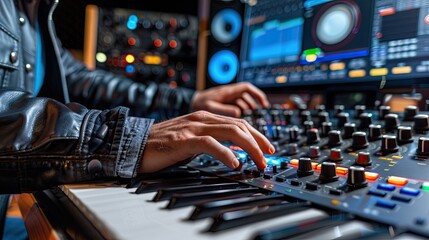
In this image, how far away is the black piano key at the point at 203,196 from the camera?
1.25ft

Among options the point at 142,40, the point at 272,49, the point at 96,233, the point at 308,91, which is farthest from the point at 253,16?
the point at 96,233

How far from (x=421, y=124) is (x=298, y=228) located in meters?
0.43

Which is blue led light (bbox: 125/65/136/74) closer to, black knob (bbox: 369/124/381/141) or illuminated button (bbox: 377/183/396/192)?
black knob (bbox: 369/124/381/141)

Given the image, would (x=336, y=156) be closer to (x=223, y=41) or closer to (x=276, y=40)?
(x=276, y=40)

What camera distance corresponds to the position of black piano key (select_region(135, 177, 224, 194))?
1.48 ft

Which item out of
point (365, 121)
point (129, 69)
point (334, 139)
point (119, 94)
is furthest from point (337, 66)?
point (129, 69)

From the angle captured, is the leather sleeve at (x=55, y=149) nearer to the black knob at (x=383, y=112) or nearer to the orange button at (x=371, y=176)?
the orange button at (x=371, y=176)

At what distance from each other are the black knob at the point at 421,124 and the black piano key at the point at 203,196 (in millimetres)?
353

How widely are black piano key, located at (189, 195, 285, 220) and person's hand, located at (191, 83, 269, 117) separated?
27.0 inches

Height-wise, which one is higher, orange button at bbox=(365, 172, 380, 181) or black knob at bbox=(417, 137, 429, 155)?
black knob at bbox=(417, 137, 429, 155)

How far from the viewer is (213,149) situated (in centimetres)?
50

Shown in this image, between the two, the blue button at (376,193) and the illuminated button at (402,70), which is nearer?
the blue button at (376,193)

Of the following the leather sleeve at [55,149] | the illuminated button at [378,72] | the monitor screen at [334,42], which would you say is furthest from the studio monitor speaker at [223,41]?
the leather sleeve at [55,149]

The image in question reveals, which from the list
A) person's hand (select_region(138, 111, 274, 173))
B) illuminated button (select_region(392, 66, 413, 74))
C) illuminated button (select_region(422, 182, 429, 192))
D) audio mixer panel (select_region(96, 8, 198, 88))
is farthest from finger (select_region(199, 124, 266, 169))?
audio mixer panel (select_region(96, 8, 198, 88))
